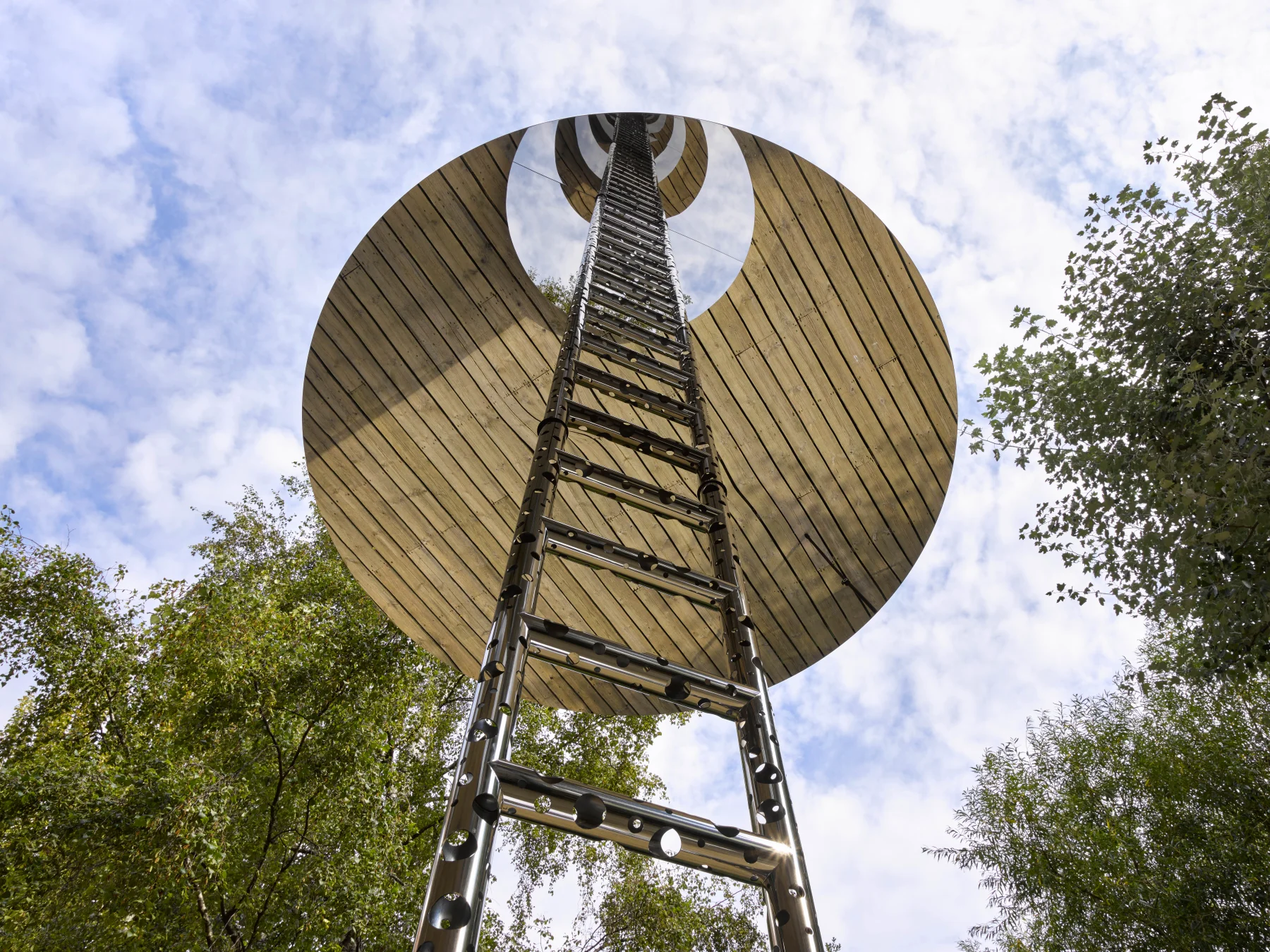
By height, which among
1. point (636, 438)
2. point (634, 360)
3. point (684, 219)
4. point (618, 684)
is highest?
point (684, 219)

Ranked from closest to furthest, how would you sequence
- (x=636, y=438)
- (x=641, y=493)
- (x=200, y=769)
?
(x=641, y=493), (x=636, y=438), (x=200, y=769)

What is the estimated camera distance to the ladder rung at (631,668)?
4.76ft

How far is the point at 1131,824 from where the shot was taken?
6414mm

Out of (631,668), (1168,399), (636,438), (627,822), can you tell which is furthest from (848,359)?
(627,822)

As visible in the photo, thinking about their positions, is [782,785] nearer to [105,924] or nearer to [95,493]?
[105,924]

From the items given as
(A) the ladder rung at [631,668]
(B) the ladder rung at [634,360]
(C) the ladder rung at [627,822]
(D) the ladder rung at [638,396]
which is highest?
(B) the ladder rung at [634,360]

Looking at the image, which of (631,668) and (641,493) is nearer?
Result: (631,668)

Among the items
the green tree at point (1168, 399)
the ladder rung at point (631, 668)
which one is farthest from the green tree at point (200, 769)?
the green tree at point (1168, 399)

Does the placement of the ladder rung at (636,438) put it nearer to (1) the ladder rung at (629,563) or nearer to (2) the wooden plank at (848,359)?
(1) the ladder rung at (629,563)

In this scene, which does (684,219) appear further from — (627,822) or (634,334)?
(627,822)

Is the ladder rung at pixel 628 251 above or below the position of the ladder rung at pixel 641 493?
above

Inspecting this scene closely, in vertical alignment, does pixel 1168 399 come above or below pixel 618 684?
above

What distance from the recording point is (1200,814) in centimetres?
611

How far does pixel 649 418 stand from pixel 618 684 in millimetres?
3870
